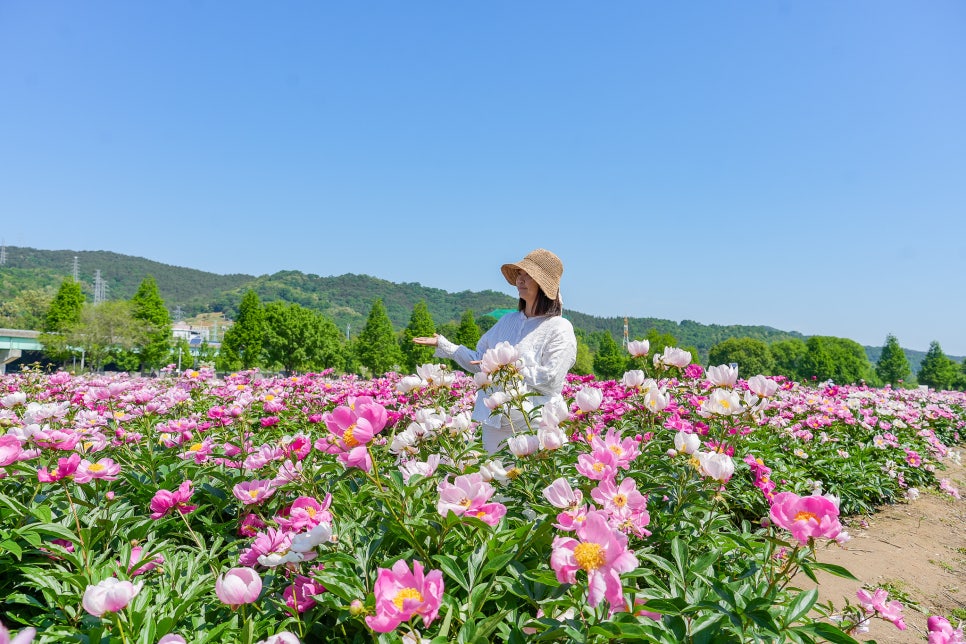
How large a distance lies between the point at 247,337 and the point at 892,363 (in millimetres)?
51668

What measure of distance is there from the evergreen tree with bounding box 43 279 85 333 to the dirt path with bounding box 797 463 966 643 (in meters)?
33.5

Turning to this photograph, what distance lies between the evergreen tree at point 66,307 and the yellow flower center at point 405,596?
3388 centimetres

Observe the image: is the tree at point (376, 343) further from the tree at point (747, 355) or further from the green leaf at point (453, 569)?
the tree at point (747, 355)

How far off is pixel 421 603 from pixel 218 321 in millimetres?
162540

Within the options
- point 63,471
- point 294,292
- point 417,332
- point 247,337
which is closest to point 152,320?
point 247,337

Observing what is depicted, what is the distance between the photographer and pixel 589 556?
3.51 ft

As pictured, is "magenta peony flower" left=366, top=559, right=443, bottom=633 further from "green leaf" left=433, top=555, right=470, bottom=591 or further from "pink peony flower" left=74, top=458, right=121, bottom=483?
"pink peony flower" left=74, top=458, right=121, bottom=483

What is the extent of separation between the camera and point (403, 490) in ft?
5.03

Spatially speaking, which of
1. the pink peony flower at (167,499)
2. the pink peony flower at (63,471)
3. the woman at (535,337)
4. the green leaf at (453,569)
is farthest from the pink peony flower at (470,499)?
the woman at (535,337)

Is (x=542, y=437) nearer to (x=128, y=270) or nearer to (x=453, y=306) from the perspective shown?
(x=453, y=306)

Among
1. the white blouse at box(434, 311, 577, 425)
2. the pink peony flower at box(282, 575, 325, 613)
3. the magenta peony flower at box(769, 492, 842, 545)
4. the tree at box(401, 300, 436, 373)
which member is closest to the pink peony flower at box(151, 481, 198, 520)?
the pink peony flower at box(282, 575, 325, 613)

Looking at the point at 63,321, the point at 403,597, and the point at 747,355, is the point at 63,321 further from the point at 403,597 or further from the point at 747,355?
the point at 747,355

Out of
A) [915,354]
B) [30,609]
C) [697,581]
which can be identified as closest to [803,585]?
[697,581]

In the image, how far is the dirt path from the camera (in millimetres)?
3045
